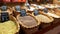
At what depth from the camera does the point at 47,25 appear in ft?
9.25

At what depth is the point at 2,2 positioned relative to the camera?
3.85m

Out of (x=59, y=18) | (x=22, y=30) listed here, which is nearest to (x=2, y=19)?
(x=22, y=30)

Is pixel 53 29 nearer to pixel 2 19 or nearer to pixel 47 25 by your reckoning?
pixel 47 25

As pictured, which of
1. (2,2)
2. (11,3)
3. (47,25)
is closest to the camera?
(47,25)

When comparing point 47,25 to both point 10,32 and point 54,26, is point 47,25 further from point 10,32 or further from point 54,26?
point 10,32

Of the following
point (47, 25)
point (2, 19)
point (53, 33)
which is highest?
point (2, 19)

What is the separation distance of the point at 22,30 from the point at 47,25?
0.75 m

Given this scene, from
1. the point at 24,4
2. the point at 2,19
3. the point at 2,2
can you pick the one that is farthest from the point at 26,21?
the point at 24,4

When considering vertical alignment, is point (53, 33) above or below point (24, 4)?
below

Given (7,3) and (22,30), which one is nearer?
(22,30)

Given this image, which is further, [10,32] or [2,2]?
[2,2]

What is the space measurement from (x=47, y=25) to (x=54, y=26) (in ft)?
1.35

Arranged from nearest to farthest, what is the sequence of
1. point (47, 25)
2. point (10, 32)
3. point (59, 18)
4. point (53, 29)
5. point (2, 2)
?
point (10, 32) < point (47, 25) < point (53, 29) < point (59, 18) < point (2, 2)

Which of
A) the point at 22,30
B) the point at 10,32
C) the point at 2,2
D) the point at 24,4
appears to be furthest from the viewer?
the point at 24,4
